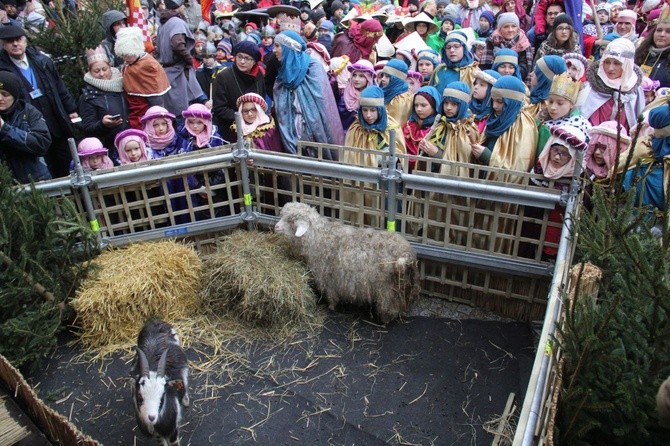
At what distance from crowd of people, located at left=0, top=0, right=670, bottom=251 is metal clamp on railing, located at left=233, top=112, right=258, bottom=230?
0.63m

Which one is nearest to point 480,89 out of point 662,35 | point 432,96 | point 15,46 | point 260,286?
point 432,96

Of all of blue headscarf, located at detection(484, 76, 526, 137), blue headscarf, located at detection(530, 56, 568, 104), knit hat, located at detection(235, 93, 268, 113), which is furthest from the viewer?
knit hat, located at detection(235, 93, 268, 113)

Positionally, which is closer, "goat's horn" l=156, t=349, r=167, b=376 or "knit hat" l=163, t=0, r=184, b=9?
"goat's horn" l=156, t=349, r=167, b=376

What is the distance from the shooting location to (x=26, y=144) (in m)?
5.20

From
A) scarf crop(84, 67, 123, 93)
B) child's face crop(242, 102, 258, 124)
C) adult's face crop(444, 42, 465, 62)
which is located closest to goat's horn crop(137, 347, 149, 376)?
child's face crop(242, 102, 258, 124)

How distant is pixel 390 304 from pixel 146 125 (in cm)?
320

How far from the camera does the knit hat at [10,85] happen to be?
5145 mm

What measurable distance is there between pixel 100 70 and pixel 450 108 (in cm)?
392

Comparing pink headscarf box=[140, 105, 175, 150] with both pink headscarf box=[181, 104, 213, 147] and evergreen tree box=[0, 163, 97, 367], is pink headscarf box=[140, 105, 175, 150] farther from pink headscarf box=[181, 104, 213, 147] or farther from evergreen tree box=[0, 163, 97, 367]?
evergreen tree box=[0, 163, 97, 367]

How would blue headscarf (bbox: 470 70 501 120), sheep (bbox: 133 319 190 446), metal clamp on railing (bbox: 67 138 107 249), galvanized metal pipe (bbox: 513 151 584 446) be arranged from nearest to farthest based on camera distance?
galvanized metal pipe (bbox: 513 151 584 446)
sheep (bbox: 133 319 190 446)
metal clamp on railing (bbox: 67 138 107 249)
blue headscarf (bbox: 470 70 501 120)

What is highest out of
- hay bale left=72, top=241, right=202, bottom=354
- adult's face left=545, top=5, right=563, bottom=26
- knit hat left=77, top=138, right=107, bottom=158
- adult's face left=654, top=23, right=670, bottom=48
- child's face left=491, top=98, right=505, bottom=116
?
adult's face left=545, top=5, right=563, bottom=26

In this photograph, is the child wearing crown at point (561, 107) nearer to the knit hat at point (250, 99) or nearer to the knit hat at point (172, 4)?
the knit hat at point (250, 99)

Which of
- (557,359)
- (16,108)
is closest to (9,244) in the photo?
(16,108)

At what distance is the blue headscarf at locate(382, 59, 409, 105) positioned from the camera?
6406mm
